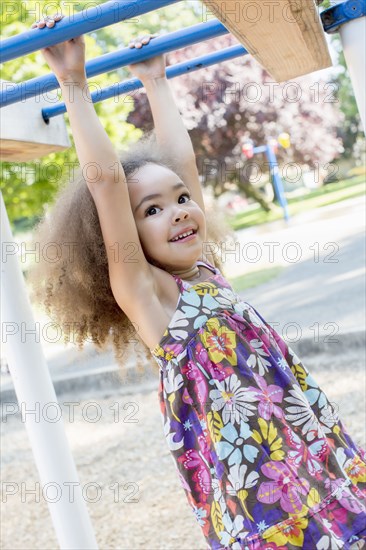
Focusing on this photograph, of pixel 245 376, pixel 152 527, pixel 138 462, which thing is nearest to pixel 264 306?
pixel 138 462

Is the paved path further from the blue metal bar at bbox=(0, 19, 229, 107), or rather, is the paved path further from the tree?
Answer: the tree

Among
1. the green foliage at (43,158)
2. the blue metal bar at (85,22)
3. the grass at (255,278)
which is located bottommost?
the grass at (255,278)

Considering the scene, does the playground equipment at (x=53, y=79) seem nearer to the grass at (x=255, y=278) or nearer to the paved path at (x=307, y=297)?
the paved path at (x=307, y=297)

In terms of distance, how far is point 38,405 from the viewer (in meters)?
2.21

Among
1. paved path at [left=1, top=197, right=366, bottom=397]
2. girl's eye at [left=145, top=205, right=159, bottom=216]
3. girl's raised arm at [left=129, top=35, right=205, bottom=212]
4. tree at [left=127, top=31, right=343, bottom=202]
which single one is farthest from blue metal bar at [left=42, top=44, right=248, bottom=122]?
tree at [left=127, top=31, right=343, bottom=202]

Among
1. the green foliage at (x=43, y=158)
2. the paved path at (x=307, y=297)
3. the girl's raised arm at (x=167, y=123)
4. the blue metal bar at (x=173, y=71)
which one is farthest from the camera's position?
the green foliage at (x=43, y=158)

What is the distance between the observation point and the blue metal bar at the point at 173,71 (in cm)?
214

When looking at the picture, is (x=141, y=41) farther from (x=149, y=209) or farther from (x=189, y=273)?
(x=189, y=273)

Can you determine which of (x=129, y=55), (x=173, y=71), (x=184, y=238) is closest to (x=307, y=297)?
(x=173, y=71)

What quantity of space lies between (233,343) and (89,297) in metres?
0.41

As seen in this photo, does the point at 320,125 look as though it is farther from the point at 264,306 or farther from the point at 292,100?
the point at 264,306

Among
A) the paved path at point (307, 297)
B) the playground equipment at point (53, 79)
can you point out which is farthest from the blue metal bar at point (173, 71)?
the paved path at point (307, 297)

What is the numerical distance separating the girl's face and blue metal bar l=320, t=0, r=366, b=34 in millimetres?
462

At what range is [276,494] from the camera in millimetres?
1538
